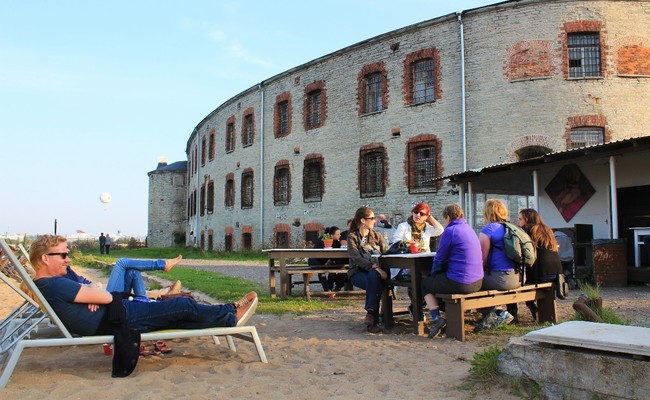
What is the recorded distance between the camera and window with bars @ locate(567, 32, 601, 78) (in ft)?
58.7

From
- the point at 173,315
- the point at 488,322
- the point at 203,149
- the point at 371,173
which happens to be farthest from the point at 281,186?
the point at 173,315

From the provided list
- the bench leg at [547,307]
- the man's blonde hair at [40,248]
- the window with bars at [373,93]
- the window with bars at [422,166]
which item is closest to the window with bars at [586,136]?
the window with bars at [422,166]

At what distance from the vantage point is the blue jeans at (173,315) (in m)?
4.43

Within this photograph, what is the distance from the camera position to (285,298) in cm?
941

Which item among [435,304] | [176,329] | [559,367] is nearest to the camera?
[559,367]

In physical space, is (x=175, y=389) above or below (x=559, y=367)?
below

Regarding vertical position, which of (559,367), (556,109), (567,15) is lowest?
(559,367)

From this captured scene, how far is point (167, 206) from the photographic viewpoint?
46.5 meters

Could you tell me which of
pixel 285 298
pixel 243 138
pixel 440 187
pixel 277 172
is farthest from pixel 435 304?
pixel 243 138

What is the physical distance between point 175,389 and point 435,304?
300 cm

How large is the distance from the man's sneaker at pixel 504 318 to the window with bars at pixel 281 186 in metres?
19.9

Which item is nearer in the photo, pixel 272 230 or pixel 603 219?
pixel 603 219

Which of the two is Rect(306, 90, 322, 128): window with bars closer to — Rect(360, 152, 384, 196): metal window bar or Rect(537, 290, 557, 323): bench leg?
Rect(360, 152, 384, 196): metal window bar

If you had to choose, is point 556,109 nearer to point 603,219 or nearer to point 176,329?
point 603,219
